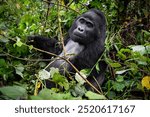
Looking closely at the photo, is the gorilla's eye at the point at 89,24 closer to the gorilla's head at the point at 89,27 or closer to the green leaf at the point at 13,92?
the gorilla's head at the point at 89,27

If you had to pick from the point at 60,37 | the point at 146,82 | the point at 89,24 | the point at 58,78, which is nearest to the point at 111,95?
the point at 146,82

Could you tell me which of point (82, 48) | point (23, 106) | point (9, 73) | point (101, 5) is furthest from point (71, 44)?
point (23, 106)

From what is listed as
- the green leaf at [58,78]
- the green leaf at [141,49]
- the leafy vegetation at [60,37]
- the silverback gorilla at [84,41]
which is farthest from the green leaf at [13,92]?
the silverback gorilla at [84,41]

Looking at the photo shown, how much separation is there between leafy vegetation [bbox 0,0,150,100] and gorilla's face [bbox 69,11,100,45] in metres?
0.19

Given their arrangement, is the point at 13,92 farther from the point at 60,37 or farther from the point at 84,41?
the point at 84,41

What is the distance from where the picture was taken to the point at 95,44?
292cm

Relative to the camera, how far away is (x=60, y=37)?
102 inches

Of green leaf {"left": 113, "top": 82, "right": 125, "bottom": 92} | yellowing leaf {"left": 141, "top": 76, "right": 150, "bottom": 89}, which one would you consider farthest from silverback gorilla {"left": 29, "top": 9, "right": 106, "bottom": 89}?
yellowing leaf {"left": 141, "top": 76, "right": 150, "bottom": 89}

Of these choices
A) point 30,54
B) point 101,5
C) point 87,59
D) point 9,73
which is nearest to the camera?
point 9,73

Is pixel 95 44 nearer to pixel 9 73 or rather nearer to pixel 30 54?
pixel 30 54

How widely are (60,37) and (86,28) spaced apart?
16.1 inches

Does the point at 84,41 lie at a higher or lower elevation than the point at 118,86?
higher

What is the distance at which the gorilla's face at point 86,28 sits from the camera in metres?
2.87

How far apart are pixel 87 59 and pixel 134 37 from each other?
1.45ft
